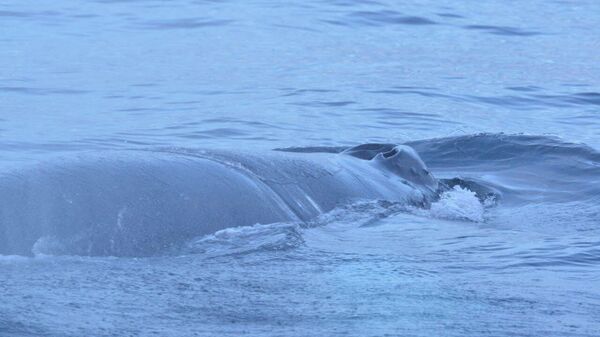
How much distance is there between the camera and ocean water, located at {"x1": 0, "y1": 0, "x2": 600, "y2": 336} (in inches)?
247

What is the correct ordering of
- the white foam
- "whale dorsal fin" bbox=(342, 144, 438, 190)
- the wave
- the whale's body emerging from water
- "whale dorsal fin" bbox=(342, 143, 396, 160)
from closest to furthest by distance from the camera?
1. the whale's body emerging from water
2. the wave
3. the white foam
4. "whale dorsal fin" bbox=(342, 144, 438, 190)
5. "whale dorsal fin" bbox=(342, 143, 396, 160)

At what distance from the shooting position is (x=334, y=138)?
45.5ft

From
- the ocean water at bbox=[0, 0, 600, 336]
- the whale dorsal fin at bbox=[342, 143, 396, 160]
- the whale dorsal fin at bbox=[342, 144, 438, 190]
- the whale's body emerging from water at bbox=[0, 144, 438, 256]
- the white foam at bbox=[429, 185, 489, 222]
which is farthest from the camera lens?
the whale dorsal fin at bbox=[342, 143, 396, 160]

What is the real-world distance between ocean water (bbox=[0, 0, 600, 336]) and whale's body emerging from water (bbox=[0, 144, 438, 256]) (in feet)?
0.27

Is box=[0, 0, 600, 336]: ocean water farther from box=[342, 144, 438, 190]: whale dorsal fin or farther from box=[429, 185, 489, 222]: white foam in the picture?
box=[342, 144, 438, 190]: whale dorsal fin

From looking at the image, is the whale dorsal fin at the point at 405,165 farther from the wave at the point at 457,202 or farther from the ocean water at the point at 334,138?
the ocean water at the point at 334,138

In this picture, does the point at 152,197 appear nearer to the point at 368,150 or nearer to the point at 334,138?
the point at 368,150

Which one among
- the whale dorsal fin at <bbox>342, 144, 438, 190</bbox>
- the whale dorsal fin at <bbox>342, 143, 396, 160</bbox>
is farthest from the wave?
the whale dorsal fin at <bbox>342, 143, 396, 160</bbox>

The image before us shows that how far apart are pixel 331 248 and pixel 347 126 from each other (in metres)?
7.01

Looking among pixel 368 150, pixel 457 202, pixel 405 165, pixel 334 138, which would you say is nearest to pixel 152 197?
pixel 405 165

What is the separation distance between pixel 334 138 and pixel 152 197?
679 cm

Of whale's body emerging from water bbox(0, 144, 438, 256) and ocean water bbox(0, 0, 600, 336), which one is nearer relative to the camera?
ocean water bbox(0, 0, 600, 336)

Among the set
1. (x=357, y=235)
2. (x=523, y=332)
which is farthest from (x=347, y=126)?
(x=523, y=332)

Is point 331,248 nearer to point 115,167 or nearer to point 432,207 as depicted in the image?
point 115,167
